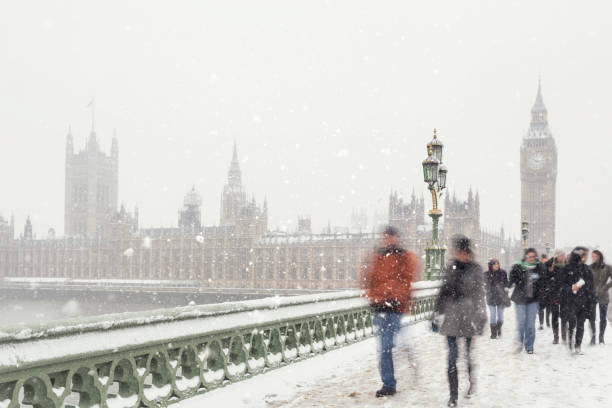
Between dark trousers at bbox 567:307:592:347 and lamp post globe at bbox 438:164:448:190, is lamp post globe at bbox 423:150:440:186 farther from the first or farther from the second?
dark trousers at bbox 567:307:592:347

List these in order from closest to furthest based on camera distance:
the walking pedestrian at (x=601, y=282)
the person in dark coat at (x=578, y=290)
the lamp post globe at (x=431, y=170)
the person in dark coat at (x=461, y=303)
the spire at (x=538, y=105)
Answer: the person in dark coat at (x=461, y=303) < the person in dark coat at (x=578, y=290) < the walking pedestrian at (x=601, y=282) < the lamp post globe at (x=431, y=170) < the spire at (x=538, y=105)

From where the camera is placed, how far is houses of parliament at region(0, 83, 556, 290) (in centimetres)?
8712

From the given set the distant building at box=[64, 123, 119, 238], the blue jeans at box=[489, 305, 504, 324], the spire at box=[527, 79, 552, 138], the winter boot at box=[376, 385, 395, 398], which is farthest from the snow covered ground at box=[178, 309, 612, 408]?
the distant building at box=[64, 123, 119, 238]

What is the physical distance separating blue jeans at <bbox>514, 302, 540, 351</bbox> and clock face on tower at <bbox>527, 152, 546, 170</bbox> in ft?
375

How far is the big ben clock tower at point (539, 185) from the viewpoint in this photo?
117 meters

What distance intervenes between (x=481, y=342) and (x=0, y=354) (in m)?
10.3

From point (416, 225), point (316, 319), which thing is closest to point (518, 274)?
point (316, 319)

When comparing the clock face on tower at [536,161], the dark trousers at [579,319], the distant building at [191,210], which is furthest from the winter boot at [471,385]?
the clock face on tower at [536,161]

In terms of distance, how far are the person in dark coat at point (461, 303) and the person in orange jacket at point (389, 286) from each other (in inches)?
18.2

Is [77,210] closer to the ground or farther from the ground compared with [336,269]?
→ farther from the ground

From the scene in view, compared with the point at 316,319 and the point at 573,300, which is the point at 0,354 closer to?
the point at 316,319

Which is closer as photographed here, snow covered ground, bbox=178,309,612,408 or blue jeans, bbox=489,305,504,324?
snow covered ground, bbox=178,309,612,408

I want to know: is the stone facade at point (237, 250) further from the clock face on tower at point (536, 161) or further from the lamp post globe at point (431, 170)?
the lamp post globe at point (431, 170)

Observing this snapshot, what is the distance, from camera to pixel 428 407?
6820 millimetres
